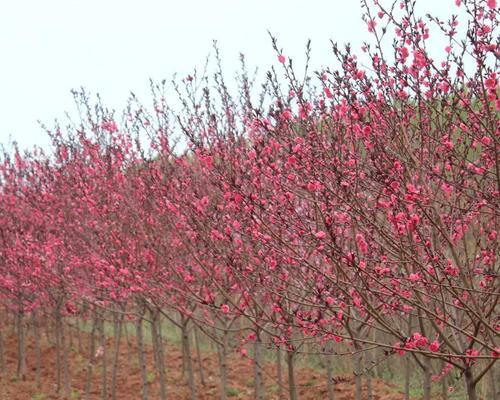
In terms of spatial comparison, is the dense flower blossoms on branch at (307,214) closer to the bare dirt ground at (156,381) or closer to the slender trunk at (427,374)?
the slender trunk at (427,374)

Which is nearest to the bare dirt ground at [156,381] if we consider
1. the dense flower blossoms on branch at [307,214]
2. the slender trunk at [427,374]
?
the dense flower blossoms on branch at [307,214]

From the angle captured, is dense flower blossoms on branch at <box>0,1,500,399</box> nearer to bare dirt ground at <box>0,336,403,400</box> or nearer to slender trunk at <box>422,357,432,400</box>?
slender trunk at <box>422,357,432,400</box>

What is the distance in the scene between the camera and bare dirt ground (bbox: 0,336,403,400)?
47.3ft

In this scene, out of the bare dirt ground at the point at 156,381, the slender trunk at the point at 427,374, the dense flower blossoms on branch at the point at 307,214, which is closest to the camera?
the dense flower blossoms on branch at the point at 307,214

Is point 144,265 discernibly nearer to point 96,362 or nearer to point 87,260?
point 87,260

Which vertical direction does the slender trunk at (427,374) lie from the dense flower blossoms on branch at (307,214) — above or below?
below

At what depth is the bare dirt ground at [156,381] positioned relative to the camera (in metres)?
14.4

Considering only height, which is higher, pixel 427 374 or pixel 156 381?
pixel 427 374

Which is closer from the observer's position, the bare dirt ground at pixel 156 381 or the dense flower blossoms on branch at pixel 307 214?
the dense flower blossoms on branch at pixel 307 214

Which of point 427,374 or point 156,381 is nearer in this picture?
point 427,374

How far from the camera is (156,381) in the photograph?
1662 centimetres

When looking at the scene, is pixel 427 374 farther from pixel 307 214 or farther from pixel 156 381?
pixel 156 381

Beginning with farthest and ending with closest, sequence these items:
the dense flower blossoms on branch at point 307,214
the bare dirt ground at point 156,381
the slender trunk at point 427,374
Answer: the bare dirt ground at point 156,381
the slender trunk at point 427,374
the dense flower blossoms on branch at point 307,214

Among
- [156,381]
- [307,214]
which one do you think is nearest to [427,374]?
[307,214]
